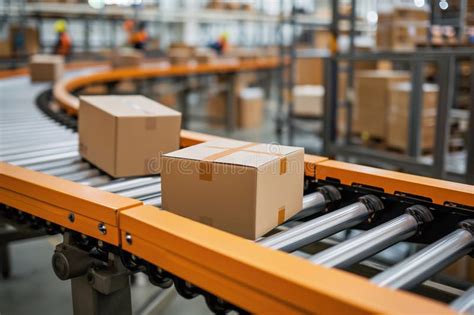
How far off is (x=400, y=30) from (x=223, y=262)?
5236 millimetres

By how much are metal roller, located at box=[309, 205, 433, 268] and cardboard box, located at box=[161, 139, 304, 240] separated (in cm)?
19

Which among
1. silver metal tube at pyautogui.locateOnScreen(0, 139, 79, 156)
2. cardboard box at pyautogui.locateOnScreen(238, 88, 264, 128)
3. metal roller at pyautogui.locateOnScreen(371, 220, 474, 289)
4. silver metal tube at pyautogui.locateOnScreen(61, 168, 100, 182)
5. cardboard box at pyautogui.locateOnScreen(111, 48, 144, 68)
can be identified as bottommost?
cardboard box at pyautogui.locateOnScreen(238, 88, 264, 128)

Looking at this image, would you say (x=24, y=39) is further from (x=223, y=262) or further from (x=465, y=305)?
(x=465, y=305)

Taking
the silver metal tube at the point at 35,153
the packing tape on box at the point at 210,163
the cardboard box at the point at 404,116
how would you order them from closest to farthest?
the packing tape on box at the point at 210,163 → the silver metal tube at the point at 35,153 → the cardboard box at the point at 404,116

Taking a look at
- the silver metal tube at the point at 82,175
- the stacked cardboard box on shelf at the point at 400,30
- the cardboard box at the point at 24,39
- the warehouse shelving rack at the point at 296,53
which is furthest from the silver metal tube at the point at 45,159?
the cardboard box at the point at 24,39

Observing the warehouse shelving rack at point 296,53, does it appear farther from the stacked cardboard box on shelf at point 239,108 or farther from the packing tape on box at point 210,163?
the packing tape on box at point 210,163

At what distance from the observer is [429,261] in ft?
3.72

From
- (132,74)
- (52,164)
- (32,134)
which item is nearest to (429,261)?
(52,164)

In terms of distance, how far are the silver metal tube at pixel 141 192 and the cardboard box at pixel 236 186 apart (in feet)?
0.66

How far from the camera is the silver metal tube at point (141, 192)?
60.3 inches

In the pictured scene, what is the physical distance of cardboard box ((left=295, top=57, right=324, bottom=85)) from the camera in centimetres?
702

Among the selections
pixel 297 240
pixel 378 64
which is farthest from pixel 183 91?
pixel 297 240

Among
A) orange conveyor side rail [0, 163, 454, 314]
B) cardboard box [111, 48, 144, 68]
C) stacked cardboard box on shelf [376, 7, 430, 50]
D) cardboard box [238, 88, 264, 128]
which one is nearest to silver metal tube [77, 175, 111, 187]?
orange conveyor side rail [0, 163, 454, 314]

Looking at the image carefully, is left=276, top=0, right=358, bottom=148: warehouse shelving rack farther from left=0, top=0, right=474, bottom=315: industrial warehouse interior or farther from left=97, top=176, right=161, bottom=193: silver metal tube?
left=97, top=176, right=161, bottom=193: silver metal tube
